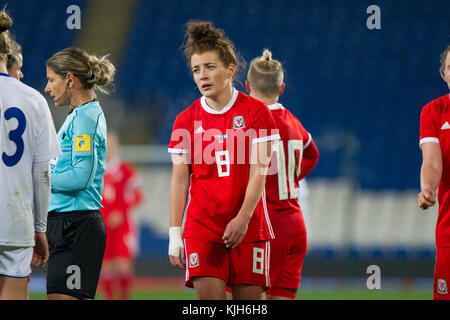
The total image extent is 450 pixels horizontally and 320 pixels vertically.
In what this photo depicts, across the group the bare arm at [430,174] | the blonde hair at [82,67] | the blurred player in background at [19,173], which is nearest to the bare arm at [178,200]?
the blonde hair at [82,67]

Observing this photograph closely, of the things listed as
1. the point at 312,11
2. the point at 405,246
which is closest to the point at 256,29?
the point at 312,11

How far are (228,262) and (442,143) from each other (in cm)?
145

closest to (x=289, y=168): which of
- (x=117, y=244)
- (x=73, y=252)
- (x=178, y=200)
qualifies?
(x=178, y=200)

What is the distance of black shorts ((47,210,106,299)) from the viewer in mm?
4105

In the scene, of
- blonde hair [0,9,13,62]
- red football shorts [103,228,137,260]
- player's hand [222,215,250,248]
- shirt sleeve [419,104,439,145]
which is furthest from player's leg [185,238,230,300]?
red football shorts [103,228,137,260]

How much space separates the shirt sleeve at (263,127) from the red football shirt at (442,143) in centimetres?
89

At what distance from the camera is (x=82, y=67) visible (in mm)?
4336

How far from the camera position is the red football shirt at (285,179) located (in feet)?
15.6

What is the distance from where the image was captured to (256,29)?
48.0 feet

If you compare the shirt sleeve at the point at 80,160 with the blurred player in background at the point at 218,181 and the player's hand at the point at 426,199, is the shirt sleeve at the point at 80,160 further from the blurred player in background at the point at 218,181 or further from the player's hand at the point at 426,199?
the player's hand at the point at 426,199

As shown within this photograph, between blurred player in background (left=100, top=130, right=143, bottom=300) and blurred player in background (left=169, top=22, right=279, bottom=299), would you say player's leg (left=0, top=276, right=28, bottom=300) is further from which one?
blurred player in background (left=100, top=130, right=143, bottom=300)

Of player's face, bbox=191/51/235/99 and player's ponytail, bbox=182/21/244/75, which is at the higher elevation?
player's ponytail, bbox=182/21/244/75

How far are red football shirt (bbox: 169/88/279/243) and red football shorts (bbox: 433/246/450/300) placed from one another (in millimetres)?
1006
